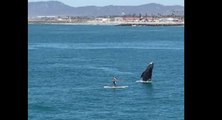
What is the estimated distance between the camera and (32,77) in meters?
51.7
